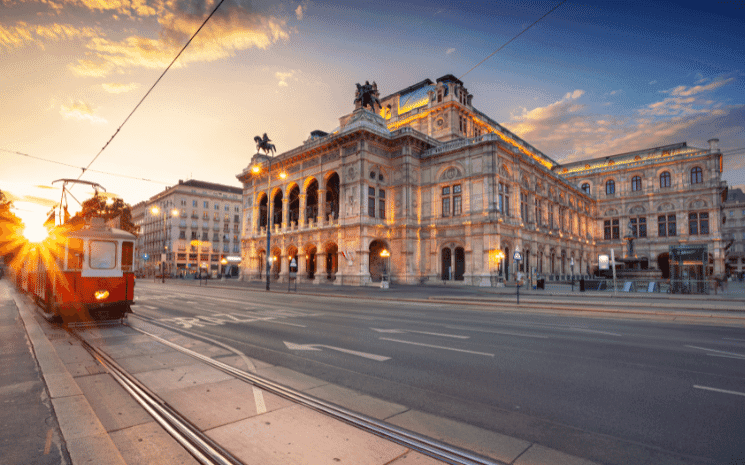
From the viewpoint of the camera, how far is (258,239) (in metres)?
55.7

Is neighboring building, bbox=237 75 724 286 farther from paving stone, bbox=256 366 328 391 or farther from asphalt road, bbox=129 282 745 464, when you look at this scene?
paving stone, bbox=256 366 328 391

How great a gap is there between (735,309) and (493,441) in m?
19.2

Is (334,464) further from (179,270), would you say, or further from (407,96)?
(179,270)

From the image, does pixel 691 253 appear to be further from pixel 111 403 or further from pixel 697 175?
pixel 697 175

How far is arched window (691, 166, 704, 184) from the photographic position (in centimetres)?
6116

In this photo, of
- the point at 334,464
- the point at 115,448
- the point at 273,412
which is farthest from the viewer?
the point at 273,412

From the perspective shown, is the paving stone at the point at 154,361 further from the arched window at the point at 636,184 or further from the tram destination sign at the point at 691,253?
the arched window at the point at 636,184

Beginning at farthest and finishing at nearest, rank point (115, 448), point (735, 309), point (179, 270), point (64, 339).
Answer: point (179, 270)
point (735, 309)
point (64, 339)
point (115, 448)

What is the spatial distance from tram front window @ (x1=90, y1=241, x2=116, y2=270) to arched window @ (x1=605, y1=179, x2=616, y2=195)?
3093 inches

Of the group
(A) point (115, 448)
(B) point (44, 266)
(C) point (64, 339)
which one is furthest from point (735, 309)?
(B) point (44, 266)

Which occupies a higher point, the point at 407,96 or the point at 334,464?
→ the point at 407,96

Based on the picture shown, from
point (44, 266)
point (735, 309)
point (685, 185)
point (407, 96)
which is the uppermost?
point (407, 96)

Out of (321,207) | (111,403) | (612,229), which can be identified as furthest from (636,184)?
(111,403)

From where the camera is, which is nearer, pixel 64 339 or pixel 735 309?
pixel 64 339
